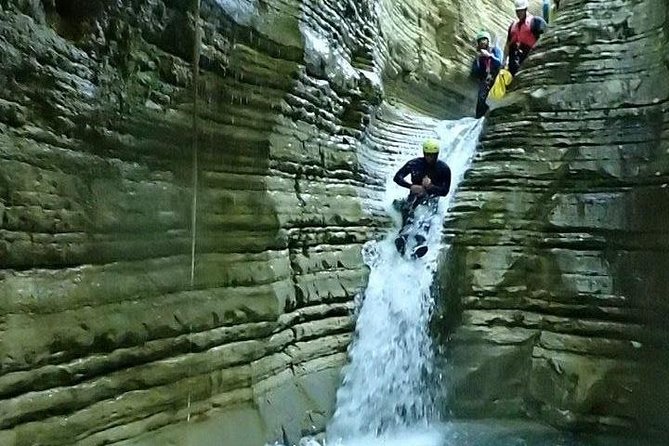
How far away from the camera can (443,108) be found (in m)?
13.0

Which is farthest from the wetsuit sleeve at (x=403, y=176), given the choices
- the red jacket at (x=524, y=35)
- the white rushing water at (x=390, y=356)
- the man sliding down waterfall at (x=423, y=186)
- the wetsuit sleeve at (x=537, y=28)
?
the wetsuit sleeve at (x=537, y=28)

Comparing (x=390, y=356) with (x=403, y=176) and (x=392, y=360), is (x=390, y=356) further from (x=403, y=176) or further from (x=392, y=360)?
(x=403, y=176)

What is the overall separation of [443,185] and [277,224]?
271 cm

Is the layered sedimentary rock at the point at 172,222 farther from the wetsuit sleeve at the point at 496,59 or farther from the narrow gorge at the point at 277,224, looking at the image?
the wetsuit sleeve at the point at 496,59

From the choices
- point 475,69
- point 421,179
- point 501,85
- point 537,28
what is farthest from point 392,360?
point 475,69

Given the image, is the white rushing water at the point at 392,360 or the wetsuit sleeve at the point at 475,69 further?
the wetsuit sleeve at the point at 475,69

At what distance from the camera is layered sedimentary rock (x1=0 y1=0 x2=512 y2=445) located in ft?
11.9

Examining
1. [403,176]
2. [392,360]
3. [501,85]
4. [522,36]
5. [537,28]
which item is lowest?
[392,360]

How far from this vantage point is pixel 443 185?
25.6 feet

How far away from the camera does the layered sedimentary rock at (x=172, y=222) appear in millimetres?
3631

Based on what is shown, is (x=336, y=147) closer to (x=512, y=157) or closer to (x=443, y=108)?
(x=512, y=157)

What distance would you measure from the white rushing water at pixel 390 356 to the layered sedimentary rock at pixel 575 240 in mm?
269

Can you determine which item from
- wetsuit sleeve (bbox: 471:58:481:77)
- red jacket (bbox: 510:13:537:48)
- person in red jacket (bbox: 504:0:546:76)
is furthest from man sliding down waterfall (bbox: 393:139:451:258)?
wetsuit sleeve (bbox: 471:58:481:77)

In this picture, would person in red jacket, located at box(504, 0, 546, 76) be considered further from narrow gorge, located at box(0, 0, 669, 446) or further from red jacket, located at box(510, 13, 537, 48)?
narrow gorge, located at box(0, 0, 669, 446)
